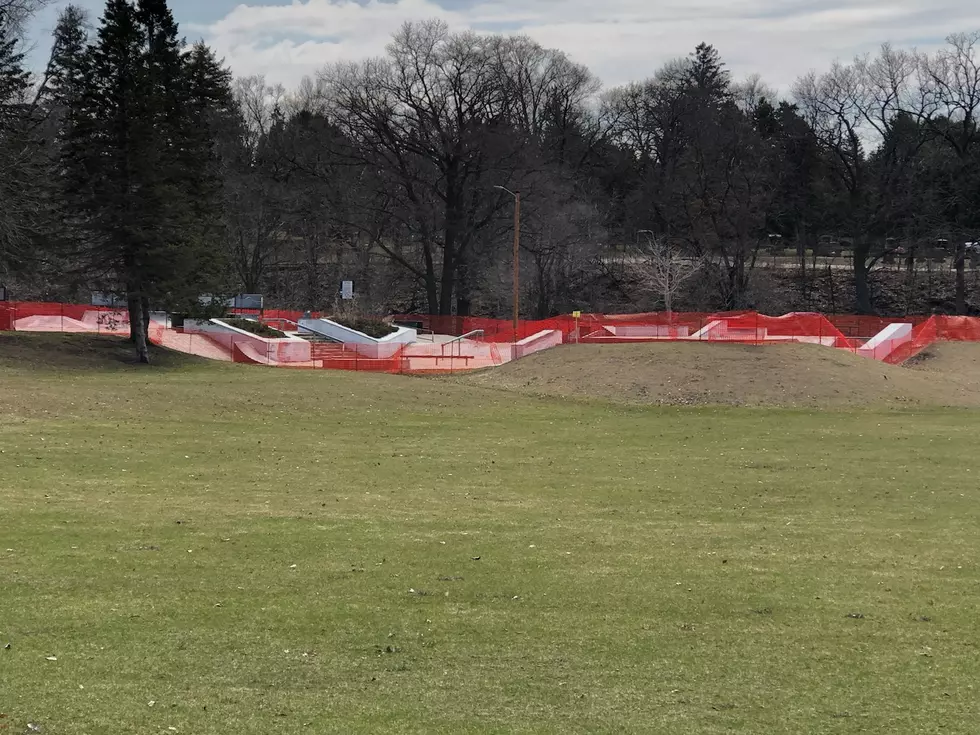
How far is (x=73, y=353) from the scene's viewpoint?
41719mm

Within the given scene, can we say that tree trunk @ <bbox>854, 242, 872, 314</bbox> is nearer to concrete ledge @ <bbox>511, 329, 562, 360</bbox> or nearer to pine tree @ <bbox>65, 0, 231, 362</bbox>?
concrete ledge @ <bbox>511, 329, 562, 360</bbox>

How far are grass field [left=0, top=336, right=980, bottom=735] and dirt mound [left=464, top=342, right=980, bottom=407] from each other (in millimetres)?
12423

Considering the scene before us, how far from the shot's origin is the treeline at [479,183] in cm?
4231

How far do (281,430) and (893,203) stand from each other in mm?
64331

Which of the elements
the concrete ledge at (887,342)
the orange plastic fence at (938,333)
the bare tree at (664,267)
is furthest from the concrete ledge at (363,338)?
the orange plastic fence at (938,333)

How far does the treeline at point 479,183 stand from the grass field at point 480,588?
2326cm

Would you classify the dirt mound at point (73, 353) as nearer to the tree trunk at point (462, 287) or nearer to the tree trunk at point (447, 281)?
the tree trunk at point (447, 281)

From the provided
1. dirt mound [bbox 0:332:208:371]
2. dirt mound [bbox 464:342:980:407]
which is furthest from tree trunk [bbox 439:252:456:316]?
dirt mound [bbox 464:342:980:407]

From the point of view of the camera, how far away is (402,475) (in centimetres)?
1825

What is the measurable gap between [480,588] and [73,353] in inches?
1429

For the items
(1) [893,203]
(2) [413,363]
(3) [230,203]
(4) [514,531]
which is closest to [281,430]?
(4) [514,531]

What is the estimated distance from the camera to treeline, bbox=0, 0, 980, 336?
42312mm

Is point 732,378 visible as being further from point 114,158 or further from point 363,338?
point 114,158

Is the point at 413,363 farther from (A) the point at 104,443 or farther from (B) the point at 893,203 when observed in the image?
(B) the point at 893,203
